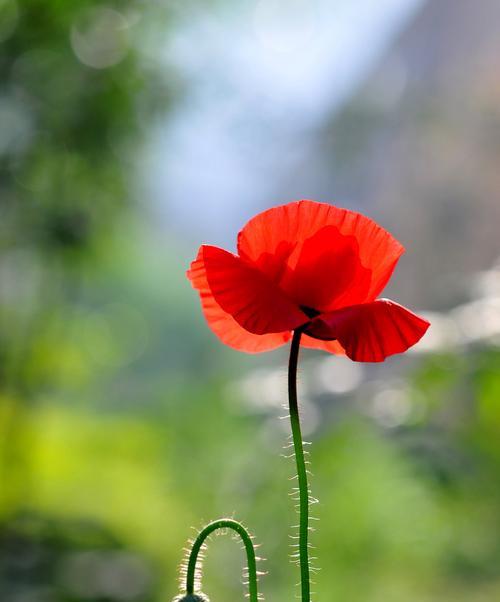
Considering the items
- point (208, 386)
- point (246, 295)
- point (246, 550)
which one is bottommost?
point (246, 550)

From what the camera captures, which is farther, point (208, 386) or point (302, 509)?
point (208, 386)

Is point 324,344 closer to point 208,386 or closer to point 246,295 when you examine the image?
point 246,295

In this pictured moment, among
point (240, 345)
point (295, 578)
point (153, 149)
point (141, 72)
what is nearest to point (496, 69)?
point (153, 149)

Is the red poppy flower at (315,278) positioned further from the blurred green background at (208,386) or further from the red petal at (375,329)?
the blurred green background at (208,386)

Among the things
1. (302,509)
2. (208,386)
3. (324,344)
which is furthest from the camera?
(208,386)

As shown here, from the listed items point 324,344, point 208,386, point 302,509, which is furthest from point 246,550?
point 208,386

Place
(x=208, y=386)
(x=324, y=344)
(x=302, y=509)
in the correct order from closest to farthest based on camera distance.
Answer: (x=302, y=509), (x=324, y=344), (x=208, y=386)

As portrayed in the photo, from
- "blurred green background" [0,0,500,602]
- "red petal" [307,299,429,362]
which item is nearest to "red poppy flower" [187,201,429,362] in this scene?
"red petal" [307,299,429,362]

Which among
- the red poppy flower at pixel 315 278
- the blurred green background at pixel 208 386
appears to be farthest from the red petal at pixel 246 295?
the blurred green background at pixel 208 386
